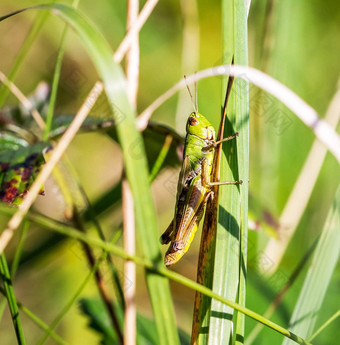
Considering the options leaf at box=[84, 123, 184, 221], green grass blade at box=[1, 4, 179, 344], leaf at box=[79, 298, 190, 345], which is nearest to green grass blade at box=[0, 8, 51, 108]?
leaf at box=[84, 123, 184, 221]

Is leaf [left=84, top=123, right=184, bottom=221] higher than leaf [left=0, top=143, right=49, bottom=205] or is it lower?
higher

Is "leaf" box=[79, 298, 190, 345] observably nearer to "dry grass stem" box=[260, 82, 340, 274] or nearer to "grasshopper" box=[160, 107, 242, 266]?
"grasshopper" box=[160, 107, 242, 266]

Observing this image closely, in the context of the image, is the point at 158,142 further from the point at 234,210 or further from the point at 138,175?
the point at 138,175

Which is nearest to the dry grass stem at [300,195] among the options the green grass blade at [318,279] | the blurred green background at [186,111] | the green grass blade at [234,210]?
the blurred green background at [186,111]

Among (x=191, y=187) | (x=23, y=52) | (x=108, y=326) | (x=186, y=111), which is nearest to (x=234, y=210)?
(x=191, y=187)

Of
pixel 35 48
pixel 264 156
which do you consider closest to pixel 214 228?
pixel 264 156

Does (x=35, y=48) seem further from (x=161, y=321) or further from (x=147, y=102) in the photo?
(x=161, y=321)
